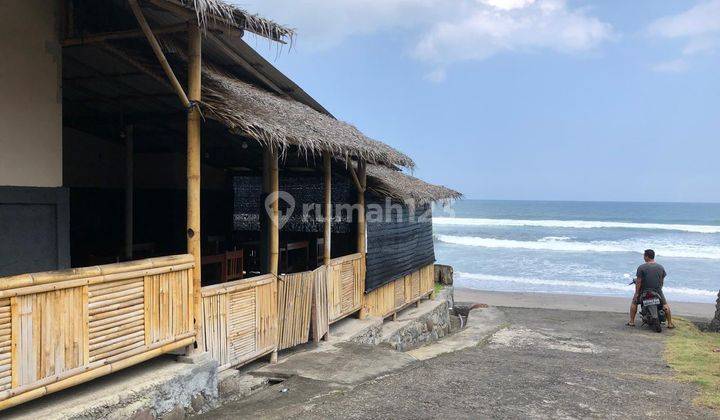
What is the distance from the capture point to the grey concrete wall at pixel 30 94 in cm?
384

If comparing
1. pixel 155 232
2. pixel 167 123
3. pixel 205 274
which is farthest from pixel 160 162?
pixel 205 274

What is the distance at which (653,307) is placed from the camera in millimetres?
9695

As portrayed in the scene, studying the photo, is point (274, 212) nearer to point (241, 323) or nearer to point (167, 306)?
point (241, 323)

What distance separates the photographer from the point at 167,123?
695cm

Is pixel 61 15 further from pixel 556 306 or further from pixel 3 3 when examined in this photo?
pixel 556 306

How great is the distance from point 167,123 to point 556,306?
13.5 metres

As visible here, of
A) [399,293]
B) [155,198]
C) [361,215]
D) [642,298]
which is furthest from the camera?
[642,298]

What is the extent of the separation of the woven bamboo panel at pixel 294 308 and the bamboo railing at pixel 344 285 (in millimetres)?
544

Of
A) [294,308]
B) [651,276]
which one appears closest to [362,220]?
[294,308]

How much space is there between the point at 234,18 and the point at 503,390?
170 inches

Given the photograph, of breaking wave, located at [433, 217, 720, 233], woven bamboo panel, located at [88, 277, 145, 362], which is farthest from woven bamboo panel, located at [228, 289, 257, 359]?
breaking wave, located at [433, 217, 720, 233]

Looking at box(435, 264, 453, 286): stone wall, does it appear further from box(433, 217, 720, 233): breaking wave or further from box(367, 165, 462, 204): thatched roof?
box(433, 217, 720, 233): breaking wave

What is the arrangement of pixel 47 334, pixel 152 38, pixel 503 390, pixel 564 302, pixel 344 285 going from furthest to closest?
pixel 564 302 < pixel 344 285 < pixel 503 390 < pixel 152 38 < pixel 47 334

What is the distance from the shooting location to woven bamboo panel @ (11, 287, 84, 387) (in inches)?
124
